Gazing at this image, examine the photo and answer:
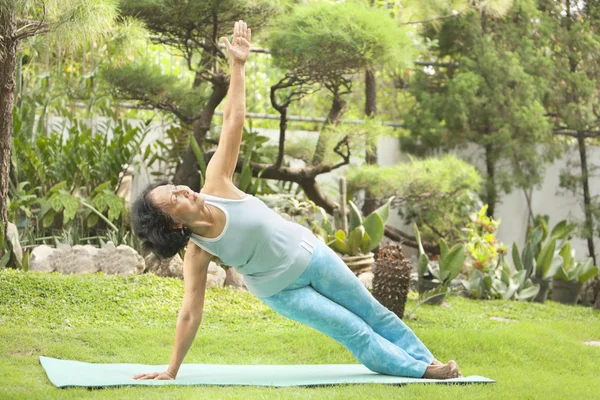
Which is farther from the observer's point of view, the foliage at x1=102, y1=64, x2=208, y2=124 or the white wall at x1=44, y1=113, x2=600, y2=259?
the white wall at x1=44, y1=113, x2=600, y2=259

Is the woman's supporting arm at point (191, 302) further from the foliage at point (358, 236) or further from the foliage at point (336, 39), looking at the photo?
the foliage at point (336, 39)

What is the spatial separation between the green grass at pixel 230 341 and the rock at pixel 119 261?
30 centimetres

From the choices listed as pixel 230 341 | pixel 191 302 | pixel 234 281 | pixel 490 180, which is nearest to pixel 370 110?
pixel 490 180

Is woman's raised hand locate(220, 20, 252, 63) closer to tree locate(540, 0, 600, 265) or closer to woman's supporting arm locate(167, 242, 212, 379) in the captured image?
woman's supporting arm locate(167, 242, 212, 379)

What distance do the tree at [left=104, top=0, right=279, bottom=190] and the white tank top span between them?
357 centimetres

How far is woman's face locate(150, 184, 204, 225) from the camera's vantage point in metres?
3.20

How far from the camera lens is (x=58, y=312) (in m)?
5.07

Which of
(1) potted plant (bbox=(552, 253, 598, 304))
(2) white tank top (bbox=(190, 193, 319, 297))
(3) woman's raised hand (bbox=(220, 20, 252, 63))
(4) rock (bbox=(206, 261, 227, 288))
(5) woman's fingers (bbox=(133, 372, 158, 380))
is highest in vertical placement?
(3) woman's raised hand (bbox=(220, 20, 252, 63))

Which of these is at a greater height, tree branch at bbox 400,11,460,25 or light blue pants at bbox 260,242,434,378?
tree branch at bbox 400,11,460,25

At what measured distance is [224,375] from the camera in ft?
12.3

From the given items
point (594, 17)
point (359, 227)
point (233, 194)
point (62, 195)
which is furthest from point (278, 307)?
point (594, 17)

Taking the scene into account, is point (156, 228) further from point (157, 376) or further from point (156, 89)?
point (156, 89)

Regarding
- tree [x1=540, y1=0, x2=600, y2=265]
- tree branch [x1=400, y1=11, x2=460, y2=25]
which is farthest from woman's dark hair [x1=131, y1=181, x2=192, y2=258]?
tree [x1=540, y1=0, x2=600, y2=265]

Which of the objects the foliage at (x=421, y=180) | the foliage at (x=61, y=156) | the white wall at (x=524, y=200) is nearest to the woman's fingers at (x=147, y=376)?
the foliage at (x=61, y=156)
